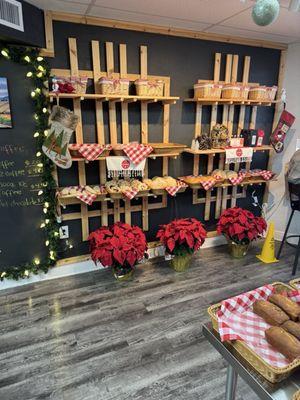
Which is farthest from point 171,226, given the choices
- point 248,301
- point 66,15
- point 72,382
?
point 66,15

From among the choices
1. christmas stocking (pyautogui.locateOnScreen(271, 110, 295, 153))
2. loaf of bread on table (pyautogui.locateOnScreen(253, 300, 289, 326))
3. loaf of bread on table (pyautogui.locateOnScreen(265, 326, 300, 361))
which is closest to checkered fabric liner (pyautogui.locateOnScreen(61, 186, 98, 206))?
loaf of bread on table (pyautogui.locateOnScreen(253, 300, 289, 326))

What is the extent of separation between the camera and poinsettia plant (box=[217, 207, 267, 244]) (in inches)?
124

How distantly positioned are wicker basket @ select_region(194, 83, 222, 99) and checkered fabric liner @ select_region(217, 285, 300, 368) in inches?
87.9

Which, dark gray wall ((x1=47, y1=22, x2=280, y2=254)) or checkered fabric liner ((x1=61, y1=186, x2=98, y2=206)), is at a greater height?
dark gray wall ((x1=47, y1=22, x2=280, y2=254))

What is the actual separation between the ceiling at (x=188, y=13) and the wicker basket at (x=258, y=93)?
0.54 metres

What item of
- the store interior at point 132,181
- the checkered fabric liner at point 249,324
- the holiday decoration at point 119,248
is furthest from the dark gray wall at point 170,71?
the checkered fabric liner at point 249,324

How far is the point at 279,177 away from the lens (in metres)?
3.75

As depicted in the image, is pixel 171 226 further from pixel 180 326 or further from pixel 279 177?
pixel 279 177

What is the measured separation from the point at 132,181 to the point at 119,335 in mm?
1441

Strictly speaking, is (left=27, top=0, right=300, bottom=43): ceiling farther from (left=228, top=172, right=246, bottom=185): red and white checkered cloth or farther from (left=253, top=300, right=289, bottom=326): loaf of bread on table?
(left=253, top=300, right=289, bottom=326): loaf of bread on table

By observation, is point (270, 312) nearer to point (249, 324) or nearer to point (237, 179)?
point (249, 324)

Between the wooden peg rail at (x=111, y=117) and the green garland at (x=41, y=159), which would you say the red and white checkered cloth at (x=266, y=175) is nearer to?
the wooden peg rail at (x=111, y=117)

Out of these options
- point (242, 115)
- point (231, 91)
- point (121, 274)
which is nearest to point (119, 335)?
point (121, 274)

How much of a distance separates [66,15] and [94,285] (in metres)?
2.47
